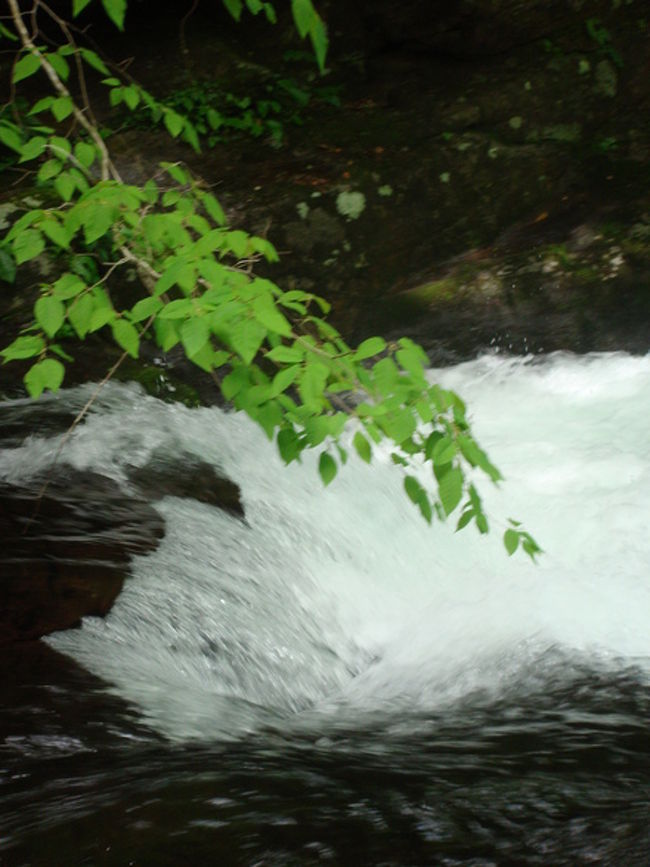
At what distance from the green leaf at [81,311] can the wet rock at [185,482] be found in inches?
63.2

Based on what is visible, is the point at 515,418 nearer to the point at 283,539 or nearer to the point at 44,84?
the point at 283,539

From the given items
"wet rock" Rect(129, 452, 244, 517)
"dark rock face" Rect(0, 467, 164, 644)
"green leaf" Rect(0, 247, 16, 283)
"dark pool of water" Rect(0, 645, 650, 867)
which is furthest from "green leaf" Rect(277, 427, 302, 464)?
"green leaf" Rect(0, 247, 16, 283)

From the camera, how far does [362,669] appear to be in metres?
3.13

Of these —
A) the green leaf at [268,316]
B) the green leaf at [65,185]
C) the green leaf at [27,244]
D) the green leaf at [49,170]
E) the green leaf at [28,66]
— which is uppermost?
the green leaf at [28,66]

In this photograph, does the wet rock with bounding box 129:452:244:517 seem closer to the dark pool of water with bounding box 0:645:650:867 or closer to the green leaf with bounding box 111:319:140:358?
the dark pool of water with bounding box 0:645:650:867

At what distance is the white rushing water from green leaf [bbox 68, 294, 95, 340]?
0.98 metres

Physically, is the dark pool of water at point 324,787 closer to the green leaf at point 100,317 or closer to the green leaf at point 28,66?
the green leaf at point 100,317

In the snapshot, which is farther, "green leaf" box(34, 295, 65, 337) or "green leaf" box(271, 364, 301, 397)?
"green leaf" box(34, 295, 65, 337)

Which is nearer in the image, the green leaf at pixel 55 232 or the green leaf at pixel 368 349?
the green leaf at pixel 368 349

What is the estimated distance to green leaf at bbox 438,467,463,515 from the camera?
1.71m

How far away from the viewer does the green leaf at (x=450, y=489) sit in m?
1.71

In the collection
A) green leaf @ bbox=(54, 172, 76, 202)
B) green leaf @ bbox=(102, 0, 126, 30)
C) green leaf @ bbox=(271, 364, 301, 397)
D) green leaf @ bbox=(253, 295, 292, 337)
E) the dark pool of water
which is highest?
green leaf @ bbox=(102, 0, 126, 30)

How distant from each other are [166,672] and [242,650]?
321 millimetres

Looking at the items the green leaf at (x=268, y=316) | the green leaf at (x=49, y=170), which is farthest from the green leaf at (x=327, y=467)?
the green leaf at (x=49, y=170)
